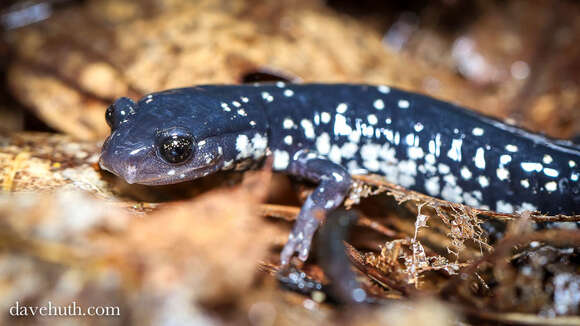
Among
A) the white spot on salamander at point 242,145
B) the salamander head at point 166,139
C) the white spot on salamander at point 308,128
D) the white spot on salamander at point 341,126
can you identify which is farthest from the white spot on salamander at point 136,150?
the white spot on salamander at point 341,126

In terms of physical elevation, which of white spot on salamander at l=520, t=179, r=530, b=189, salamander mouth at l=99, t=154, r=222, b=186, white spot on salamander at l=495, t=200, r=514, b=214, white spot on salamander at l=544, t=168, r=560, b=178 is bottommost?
salamander mouth at l=99, t=154, r=222, b=186

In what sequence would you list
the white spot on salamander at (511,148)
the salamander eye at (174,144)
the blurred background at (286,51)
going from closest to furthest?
the salamander eye at (174,144) < the white spot on salamander at (511,148) < the blurred background at (286,51)

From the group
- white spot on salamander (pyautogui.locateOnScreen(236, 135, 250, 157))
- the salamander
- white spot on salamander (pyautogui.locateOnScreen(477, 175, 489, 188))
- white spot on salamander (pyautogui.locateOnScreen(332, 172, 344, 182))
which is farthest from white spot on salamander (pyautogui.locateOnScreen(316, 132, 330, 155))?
white spot on salamander (pyautogui.locateOnScreen(477, 175, 489, 188))

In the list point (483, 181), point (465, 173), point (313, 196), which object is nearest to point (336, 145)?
point (313, 196)

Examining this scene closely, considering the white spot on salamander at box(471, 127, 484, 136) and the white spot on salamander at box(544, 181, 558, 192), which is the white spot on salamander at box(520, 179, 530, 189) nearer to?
the white spot on salamander at box(544, 181, 558, 192)

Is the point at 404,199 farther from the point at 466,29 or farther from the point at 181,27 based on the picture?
the point at 466,29

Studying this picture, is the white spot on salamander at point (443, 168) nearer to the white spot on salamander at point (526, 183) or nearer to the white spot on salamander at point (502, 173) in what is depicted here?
the white spot on salamander at point (502, 173)

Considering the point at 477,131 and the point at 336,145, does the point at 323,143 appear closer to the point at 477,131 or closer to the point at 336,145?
the point at 336,145
